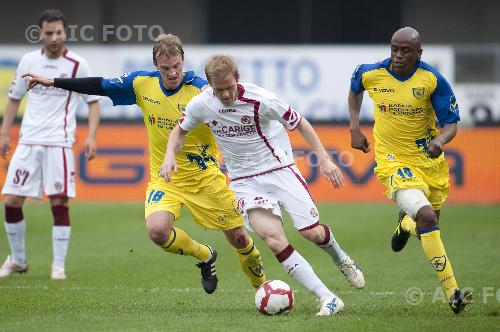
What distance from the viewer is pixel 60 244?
10.9 metres

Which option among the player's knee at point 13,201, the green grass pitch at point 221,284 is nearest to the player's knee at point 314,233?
the green grass pitch at point 221,284

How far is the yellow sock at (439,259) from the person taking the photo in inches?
327

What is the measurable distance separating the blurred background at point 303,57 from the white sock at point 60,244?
7.02m

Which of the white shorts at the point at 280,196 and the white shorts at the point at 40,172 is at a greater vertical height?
the white shorts at the point at 280,196

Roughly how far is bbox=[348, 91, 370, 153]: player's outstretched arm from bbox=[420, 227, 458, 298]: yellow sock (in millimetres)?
1182

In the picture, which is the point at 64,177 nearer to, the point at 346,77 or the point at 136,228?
the point at 136,228

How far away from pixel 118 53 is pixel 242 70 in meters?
2.71

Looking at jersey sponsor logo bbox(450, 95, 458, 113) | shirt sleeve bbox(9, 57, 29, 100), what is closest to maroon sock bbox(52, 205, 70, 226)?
shirt sleeve bbox(9, 57, 29, 100)

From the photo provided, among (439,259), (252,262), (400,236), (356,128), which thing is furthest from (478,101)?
(439,259)

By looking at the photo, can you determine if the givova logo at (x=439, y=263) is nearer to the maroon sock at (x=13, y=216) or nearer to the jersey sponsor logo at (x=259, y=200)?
the jersey sponsor logo at (x=259, y=200)

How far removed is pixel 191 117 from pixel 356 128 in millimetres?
1829

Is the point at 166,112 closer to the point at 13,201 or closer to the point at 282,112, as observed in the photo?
the point at 282,112

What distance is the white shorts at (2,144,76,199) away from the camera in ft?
35.6

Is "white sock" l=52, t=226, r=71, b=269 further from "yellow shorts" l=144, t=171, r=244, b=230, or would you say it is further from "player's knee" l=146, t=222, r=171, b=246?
"player's knee" l=146, t=222, r=171, b=246
